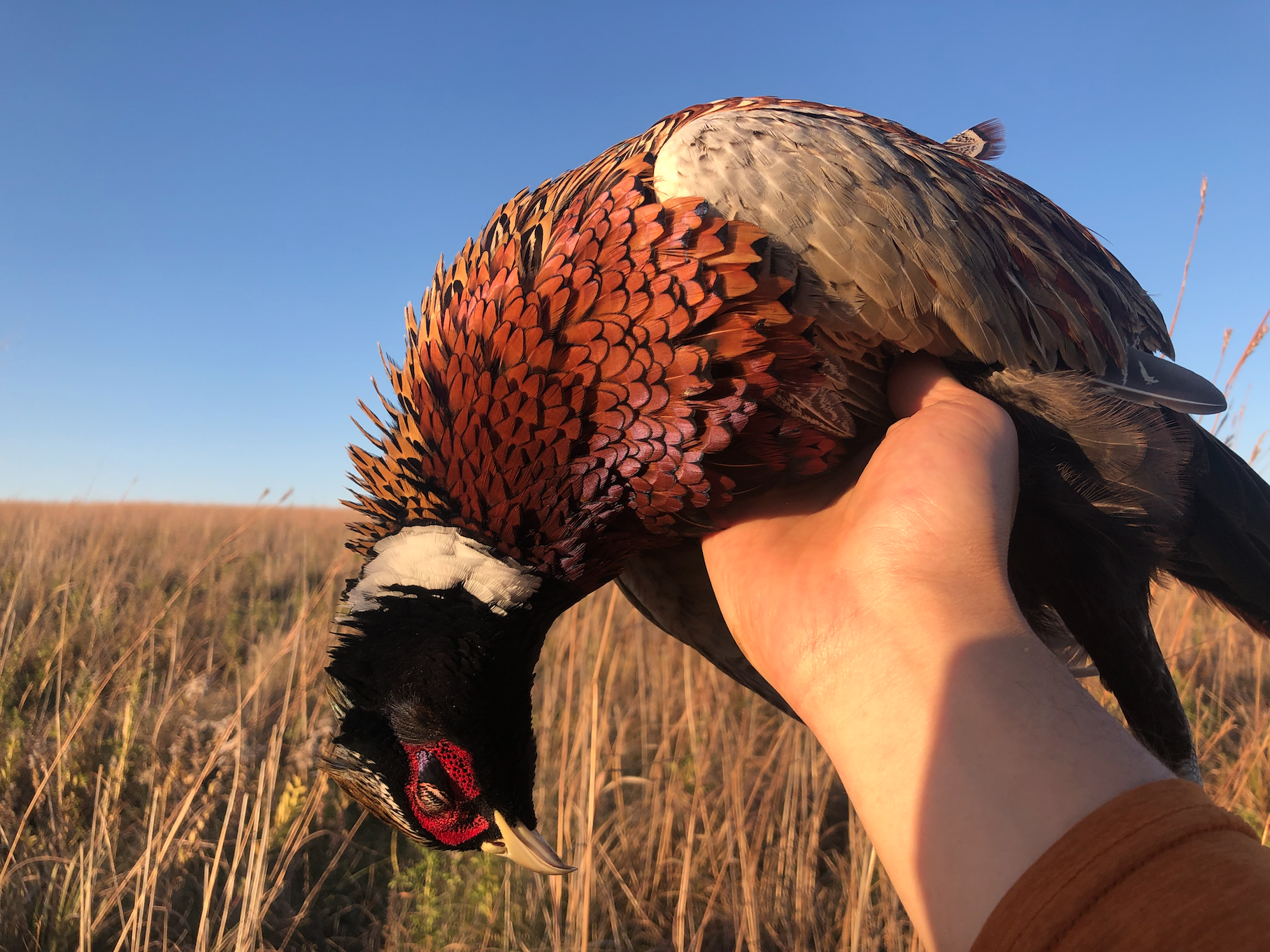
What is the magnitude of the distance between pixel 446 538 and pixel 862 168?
1.23 m

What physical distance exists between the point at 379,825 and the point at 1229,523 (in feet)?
10.6

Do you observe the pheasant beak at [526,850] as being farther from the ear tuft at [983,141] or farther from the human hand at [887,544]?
the ear tuft at [983,141]

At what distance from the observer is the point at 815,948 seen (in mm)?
2332

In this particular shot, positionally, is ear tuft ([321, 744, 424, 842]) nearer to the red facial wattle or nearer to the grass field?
the red facial wattle

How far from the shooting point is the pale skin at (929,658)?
0.89m

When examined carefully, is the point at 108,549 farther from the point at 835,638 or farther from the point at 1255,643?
the point at 1255,643

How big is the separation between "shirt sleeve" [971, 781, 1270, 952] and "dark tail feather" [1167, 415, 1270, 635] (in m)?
1.36

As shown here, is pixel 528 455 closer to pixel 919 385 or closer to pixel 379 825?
pixel 919 385

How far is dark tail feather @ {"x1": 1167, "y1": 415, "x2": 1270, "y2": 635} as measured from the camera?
1839 millimetres

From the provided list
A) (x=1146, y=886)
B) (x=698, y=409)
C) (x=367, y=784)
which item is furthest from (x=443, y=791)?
(x=1146, y=886)

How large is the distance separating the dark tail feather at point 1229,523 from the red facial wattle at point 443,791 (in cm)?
194

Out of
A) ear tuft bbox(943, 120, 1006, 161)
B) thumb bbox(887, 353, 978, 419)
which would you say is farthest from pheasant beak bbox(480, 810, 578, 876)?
ear tuft bbox(943, 120, 1006, 161)

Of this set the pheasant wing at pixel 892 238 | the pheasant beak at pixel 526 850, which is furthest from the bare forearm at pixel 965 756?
the pheasant beak at pixel 526 850

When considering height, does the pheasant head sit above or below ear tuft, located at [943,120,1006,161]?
below
